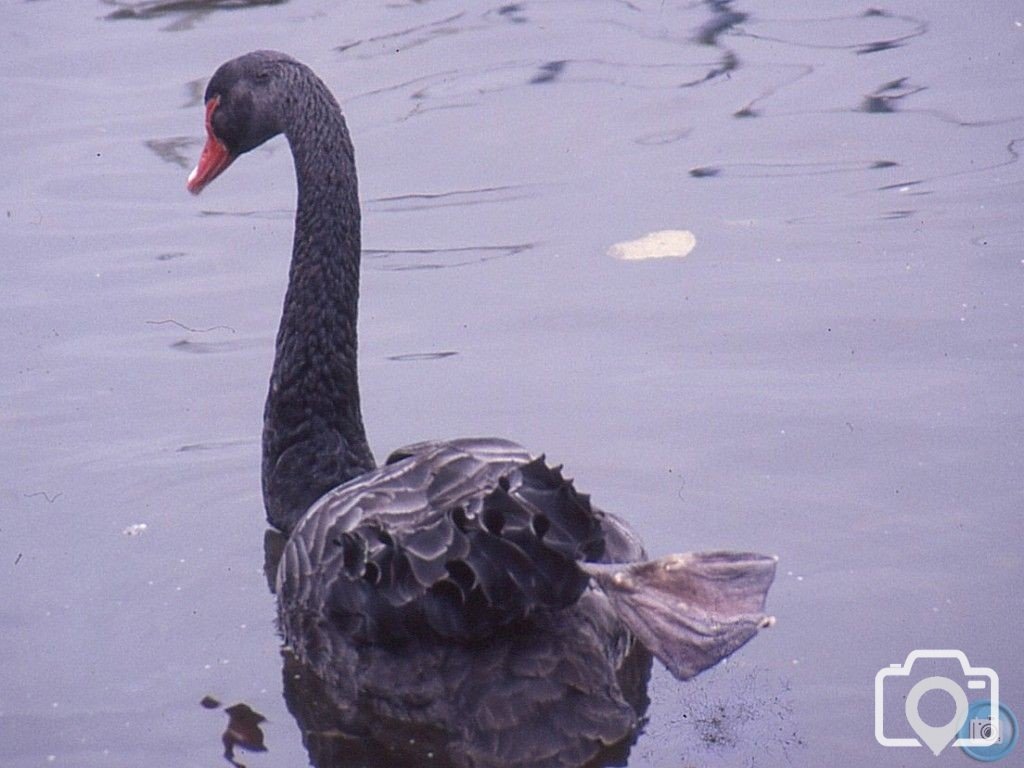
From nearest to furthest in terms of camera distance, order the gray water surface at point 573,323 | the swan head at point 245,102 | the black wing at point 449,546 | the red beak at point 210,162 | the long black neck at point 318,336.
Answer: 1. the black wing at point 449,546
2. the gray water surface at point 573,323
3. the long black neck at point 318,336
4. the swan head at point 245,102
5. the red beak at point 210,162

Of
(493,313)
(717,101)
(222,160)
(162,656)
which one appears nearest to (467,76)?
(717,101)

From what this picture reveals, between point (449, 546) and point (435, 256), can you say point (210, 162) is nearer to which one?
point (435, 256)

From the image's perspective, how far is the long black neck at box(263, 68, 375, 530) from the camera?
4.68m

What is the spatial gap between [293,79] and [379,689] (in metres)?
1.79

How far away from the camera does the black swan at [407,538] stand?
11.5 ft

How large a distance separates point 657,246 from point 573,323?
0.67m

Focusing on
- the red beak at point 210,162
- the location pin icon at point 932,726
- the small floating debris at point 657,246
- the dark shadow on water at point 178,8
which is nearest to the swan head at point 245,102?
the red beak at point 210,162

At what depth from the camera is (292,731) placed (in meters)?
3.92

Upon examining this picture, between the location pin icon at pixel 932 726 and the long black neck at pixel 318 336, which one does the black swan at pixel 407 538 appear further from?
the location pin icon at pixel 932 726

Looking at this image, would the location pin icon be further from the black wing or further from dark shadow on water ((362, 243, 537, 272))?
dark shadow on water ((362, 243, 537, 272))

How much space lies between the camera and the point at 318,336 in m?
4.74

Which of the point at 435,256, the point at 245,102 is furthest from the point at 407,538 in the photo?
the point at 435,256

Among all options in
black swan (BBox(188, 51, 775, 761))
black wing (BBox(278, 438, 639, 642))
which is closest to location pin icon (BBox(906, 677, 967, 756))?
black swan (BBox(188, 51, 775, 761))

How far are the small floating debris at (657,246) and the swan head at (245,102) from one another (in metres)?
1.54
